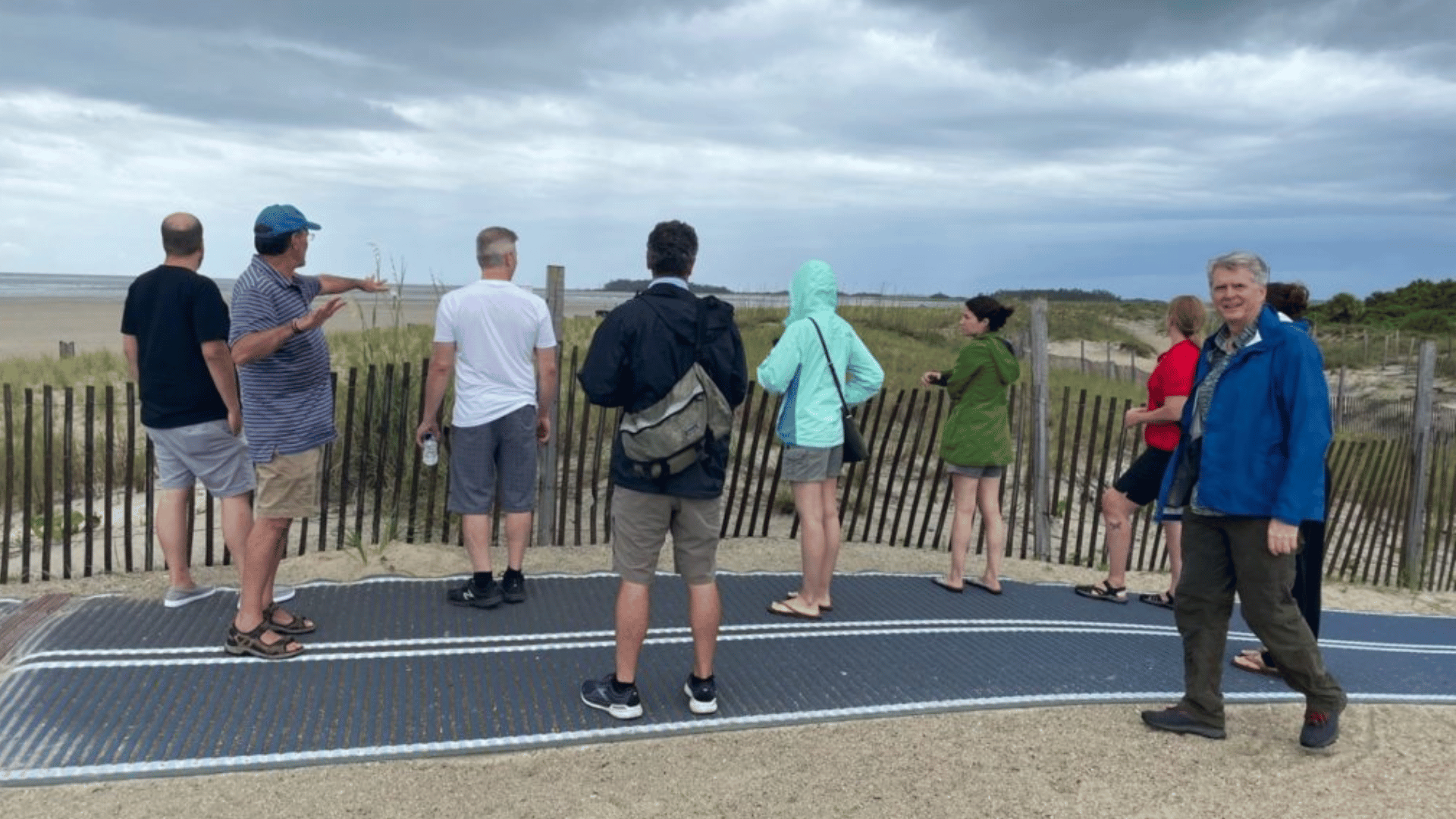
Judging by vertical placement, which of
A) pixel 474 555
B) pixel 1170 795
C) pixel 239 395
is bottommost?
pixel 1170 795

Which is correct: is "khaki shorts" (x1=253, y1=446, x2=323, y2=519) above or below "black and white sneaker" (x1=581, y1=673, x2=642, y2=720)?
above

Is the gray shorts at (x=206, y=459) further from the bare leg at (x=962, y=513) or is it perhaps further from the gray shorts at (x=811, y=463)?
the bare leg at (x=962, y=513)

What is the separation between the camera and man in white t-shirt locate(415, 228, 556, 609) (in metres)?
4.94

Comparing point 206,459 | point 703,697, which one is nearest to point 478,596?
point 206,459

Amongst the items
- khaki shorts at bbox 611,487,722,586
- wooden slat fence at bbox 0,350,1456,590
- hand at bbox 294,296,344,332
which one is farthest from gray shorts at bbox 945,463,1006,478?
hand at bbox 294,296,344,332

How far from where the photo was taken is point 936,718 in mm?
4203

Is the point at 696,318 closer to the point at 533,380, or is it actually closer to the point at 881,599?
the point at 533,380

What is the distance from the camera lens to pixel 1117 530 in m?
6.12

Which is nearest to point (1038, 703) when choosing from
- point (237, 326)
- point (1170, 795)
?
point (1170, 795)

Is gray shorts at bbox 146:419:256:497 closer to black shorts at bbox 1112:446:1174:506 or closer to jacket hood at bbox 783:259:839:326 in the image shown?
jacket hood at bbox 783:259:839:326

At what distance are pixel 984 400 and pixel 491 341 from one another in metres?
2.72

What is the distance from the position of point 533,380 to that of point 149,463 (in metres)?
2.51

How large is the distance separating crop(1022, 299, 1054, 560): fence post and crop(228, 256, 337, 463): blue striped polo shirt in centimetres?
506

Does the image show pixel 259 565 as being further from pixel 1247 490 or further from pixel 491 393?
pixel 1247 490
